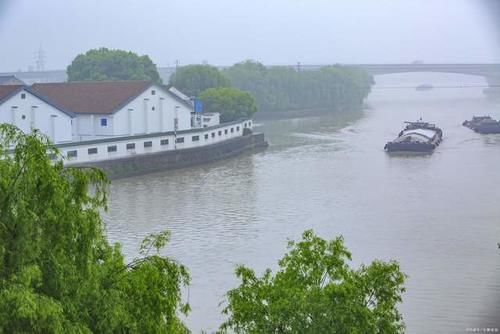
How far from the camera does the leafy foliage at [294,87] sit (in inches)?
510

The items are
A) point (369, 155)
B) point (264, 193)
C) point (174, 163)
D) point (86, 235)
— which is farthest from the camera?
point (369, 155)

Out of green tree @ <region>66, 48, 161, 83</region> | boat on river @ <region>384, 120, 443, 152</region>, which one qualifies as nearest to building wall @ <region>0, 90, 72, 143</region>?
boat on river @ <region>384, 120, 443, 152</region>

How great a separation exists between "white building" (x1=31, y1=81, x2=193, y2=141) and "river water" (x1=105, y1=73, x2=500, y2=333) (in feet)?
1.91

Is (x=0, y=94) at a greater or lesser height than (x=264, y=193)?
greater

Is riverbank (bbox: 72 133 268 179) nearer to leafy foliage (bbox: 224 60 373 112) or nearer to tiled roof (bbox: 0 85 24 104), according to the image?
tiled roof (bbox: 0 85 24 104)

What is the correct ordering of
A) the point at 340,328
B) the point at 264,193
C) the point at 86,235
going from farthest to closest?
1. the point at 264,193
2. the point at 340,328
3. the point at 86,235

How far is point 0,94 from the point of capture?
598cm

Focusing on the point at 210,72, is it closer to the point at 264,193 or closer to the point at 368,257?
the point at 264,193

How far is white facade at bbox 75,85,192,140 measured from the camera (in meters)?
6.72

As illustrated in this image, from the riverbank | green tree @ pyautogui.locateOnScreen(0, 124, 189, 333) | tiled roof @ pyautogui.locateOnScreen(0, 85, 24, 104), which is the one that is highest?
tiled roof @ pyautogui.locateOnScreen(0, 85, 24, 104)

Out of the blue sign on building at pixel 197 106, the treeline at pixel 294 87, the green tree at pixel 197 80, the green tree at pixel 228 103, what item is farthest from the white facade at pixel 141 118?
the treeline at pixel 294 87

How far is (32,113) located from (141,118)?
3.41 ft

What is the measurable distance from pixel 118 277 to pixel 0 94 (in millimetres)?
4839

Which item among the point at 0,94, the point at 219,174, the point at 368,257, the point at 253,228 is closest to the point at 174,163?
the point at 219,174
